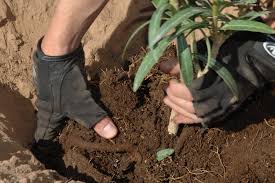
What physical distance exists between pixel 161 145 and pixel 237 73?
1.51ft

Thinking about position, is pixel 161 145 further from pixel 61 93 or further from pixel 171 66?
pixel 61 93

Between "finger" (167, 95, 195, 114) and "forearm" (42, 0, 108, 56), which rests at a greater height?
"forearm" (42, 0, 108, 56)

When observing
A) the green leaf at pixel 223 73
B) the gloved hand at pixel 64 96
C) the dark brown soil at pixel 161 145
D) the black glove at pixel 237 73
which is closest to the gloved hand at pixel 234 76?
the black glove at pixel 237 73

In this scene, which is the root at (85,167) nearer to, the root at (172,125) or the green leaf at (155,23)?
the root at (172,125)

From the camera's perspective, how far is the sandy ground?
2.03 meters

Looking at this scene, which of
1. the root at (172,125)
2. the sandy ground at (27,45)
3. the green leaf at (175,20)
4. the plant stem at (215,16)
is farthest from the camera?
the sandy ground at (27,45)

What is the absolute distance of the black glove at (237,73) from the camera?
1.60m

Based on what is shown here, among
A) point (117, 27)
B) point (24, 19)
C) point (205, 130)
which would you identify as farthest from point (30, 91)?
point (205, 130)

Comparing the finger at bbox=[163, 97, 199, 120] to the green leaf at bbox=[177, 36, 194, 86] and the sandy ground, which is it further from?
the sandy ground

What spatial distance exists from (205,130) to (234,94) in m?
0.43

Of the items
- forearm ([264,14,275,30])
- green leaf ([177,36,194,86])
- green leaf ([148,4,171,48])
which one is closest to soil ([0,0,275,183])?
forearm ([264,14,275,30])

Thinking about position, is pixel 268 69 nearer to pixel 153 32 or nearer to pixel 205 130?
pixel 205 130

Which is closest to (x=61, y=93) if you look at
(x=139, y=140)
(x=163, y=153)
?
(x=139, y=140)

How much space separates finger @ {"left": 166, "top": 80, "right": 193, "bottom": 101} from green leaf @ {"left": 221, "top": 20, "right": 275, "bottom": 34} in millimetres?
333
